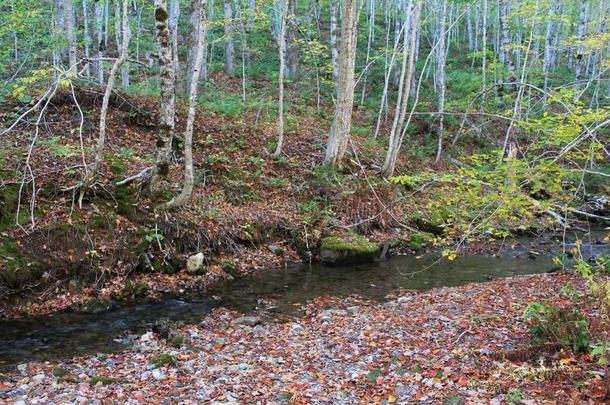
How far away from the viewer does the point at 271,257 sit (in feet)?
42.2

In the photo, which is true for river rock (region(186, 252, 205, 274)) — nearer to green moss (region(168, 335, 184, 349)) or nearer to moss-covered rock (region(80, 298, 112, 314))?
moss-covered rock (region(80, 298, 112, 314))

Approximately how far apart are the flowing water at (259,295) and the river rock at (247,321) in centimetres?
57

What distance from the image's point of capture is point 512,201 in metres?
6.05

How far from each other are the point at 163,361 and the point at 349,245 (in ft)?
25.5

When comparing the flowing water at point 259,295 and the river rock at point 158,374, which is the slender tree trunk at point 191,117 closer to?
the flowing water at point 259,295

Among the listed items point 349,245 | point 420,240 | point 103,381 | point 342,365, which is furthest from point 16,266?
point 420,240

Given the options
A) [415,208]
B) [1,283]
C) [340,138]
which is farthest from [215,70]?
[1,283]

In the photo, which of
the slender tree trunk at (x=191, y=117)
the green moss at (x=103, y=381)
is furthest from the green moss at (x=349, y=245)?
the green moss at (x=103, y=381)

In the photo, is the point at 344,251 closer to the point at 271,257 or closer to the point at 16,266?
the point at 271,257

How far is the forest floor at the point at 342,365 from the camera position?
17.0 ft

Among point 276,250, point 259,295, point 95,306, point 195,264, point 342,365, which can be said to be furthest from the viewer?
point 276,250

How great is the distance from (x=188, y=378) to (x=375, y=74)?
28844mm

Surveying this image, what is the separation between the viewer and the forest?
5770mm


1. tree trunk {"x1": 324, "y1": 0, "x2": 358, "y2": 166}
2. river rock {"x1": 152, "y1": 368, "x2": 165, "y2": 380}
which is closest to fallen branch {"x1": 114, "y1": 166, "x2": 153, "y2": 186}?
river rock {"x1": 152, "y1": 368, "x2": 165, "y2": 380}
